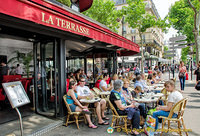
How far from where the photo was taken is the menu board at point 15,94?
249cm

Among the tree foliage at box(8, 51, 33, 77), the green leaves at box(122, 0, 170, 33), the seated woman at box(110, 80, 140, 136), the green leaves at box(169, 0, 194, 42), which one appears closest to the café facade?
the seated woman at box(110, 80, 140, 136)

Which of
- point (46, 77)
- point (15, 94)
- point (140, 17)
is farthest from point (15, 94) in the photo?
point (140, 17)

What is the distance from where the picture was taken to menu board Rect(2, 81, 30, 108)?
2.49 metres

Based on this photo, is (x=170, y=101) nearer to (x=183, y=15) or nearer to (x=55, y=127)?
(x=55, y=127)

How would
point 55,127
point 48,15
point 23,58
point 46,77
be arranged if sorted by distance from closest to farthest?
point 48,15
point 55,127
point 46,77
point 23,58

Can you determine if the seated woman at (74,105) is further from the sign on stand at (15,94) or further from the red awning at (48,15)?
the red awning at (48,15)

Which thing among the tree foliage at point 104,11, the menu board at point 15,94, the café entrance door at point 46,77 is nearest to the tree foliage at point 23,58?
the café entrance door at point 46,77

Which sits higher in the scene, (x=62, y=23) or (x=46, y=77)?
(x=62, y=23)

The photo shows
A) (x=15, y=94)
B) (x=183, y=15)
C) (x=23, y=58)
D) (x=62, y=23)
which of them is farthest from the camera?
(x=183, y=15)

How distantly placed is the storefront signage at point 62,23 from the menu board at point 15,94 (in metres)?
1.33

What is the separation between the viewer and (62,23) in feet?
10.4

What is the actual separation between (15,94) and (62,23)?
1.69 metres

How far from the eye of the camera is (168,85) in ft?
11.3

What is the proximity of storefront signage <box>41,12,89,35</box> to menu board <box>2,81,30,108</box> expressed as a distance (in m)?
1.33
